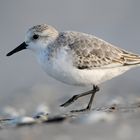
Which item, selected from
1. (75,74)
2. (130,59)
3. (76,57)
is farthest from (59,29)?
(75,74)

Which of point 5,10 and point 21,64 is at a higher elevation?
point 5,10

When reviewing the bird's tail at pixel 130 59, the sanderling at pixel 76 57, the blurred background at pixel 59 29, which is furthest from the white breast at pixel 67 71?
the blurred background at pixel 59 29

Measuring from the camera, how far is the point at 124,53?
9133mm

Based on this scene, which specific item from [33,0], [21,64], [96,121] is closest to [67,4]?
[33,0]

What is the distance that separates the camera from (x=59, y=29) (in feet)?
54.2

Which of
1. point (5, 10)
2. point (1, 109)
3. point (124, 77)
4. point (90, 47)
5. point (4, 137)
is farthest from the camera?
point (5, 10)

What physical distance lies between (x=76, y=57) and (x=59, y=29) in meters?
8.04

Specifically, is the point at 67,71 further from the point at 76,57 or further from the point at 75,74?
the point at 76,57

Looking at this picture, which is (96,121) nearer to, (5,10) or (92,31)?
(92,31)

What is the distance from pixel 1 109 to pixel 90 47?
2160 millimetres

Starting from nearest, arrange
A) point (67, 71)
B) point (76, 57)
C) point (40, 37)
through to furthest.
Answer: point (67, 71), point (76, 57), point (40, 37)

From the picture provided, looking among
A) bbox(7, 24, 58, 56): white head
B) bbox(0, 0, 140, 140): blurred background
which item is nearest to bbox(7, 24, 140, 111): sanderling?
bbox(7, 24, 58, 56): white head

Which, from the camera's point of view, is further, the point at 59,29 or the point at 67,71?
the point at 59,29

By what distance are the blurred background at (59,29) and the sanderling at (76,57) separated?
3.89ft
